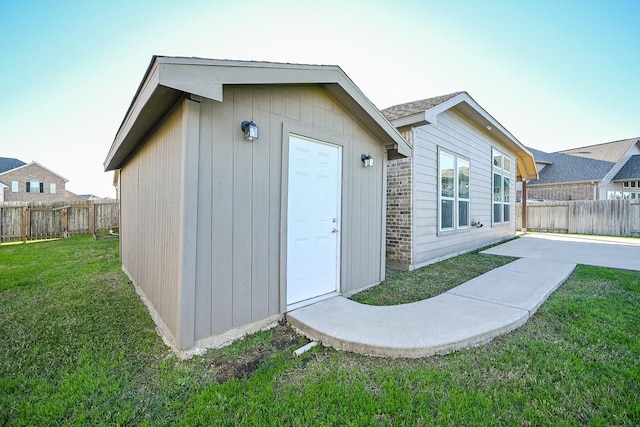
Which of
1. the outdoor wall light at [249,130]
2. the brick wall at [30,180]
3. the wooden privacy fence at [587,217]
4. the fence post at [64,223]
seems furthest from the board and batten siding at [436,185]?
the brick wall at [30,180]

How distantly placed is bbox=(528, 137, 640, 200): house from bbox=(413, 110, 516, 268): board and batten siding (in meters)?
13.1

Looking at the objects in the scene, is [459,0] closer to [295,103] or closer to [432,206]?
[432,206]

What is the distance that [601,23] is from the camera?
814 centimetres

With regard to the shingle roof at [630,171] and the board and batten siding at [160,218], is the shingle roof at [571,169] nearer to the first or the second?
the shingle roof at [630,171]

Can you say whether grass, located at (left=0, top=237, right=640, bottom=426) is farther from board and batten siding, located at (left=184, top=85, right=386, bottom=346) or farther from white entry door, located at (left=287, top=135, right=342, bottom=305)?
white entry door, located at (left=287, top=135, right=342, bottom=305)

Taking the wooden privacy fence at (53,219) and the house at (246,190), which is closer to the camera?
the house at (246,190)

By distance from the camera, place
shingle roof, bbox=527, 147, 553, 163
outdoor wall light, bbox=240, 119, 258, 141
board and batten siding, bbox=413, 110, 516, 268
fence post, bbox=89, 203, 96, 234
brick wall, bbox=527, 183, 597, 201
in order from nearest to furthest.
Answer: outdoor wall light, bbox=240, 119, 258, 141
board and batten siding, bbox=413, 110, 516, 268
fence post, bbox=89, 203, 96, 234
brick wall, bbox=527, 183, 597, 201
shingle roof, bbox=527, 147, 553, 163

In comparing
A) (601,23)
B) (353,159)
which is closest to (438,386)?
(353,159)

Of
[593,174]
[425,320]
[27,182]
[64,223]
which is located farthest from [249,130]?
[27,182]

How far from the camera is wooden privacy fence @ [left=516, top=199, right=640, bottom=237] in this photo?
1239 centimetres

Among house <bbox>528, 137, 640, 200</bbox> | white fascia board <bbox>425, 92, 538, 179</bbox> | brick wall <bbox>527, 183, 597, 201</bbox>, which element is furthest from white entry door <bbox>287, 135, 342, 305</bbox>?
brick wall <bbox>527, 183, 597, 201</bbox>

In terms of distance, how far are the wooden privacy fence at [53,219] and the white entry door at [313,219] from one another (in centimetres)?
1302

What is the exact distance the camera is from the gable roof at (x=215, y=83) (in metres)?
2.25

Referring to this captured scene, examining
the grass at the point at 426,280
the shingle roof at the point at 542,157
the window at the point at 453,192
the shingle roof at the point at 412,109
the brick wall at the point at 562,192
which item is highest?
the shingle roof at the point at 542,157
